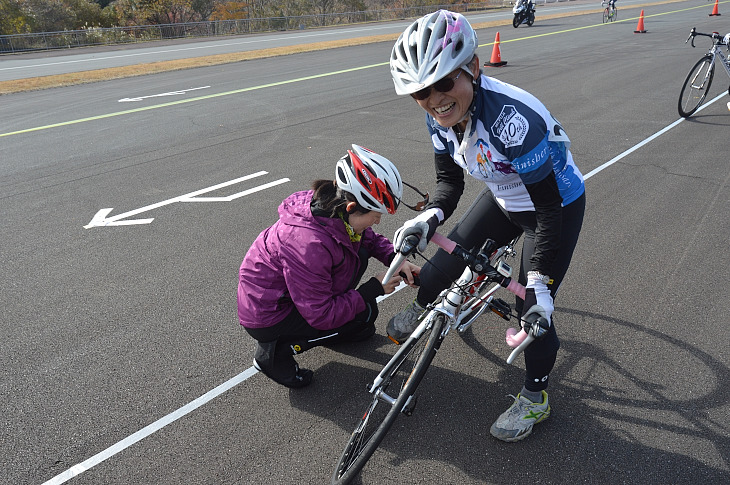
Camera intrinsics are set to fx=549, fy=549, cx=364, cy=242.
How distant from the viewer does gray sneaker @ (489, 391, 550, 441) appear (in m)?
3.32

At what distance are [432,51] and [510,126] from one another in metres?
0.53

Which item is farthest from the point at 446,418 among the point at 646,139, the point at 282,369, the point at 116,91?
the point at 116,91

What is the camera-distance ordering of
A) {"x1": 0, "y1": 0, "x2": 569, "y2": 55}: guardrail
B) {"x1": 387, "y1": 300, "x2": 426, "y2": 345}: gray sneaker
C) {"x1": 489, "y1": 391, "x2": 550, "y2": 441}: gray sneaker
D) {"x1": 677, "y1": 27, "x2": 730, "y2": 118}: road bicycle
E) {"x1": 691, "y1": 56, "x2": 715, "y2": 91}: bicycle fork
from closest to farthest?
{"x1": 489, "y1": 391, "x2": 550, "y2": 441}: gray sneaker < {"x1": 387, "y1": 300, "x2": 426, "y2": 345}: gray sneaker < {"x1": 677, "y1": 27, "x2": 730, "y2": 118}: road bicycle < {"x1": 691, "y1": 56, "x2": 715, "y2": 91}: bicycle fork < {"x1": 0, "y1": 0, "x2": 569, "y2": 55}: guardrail

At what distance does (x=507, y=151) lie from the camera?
9.03 feet

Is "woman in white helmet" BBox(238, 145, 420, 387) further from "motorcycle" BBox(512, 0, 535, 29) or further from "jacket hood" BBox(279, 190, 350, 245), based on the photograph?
"motorcycle" BBox(512, 0, 535, 29)

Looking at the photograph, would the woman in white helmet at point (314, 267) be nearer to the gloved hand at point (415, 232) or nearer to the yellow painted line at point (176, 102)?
the gloved hand at point (415, 232)

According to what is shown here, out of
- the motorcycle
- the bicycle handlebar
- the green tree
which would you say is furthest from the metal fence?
the bicycle handlebar

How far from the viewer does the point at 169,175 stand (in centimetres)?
837

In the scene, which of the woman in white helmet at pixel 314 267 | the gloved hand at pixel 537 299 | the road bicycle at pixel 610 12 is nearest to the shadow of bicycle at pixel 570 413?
the woman in white helmet at pixel 314 267

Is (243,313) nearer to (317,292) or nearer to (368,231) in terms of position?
(317,292)

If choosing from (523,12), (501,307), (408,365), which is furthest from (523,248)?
(523,12)

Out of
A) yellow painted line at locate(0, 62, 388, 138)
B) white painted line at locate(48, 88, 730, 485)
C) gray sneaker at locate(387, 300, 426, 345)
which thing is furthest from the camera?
yellow painted line at locate(0, 62, 388, 138)

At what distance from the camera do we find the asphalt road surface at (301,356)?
327 cm

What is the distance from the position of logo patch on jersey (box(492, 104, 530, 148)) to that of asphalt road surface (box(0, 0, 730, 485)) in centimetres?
185
